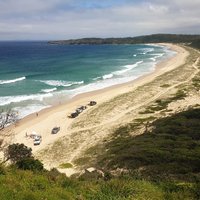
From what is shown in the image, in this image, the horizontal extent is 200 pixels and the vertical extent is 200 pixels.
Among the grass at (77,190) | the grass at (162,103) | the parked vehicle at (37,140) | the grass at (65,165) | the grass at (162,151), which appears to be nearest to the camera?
the grass at (77,190)

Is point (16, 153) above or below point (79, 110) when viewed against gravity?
above

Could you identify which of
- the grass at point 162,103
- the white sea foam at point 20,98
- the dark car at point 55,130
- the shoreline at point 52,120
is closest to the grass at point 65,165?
the shoreline at point 52,120

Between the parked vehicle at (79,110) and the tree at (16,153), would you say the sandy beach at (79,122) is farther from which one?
the tree at (16,153)

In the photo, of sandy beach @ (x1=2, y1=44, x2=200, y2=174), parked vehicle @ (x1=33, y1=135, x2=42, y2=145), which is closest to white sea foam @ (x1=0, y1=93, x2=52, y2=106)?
sandy beach @ (x1=2, y1=44, x2=200, y2=174)

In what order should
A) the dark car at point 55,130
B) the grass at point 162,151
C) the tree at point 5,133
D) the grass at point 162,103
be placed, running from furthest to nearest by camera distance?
the grass at point 162,103, the dark car at point 55,130, the grass at point 162,151, the tree at point 5,133

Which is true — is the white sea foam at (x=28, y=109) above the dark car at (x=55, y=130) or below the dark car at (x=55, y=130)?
below

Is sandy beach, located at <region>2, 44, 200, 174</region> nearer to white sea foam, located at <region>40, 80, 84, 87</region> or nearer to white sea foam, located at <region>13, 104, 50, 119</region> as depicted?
white sea foam, located at <region>13, 104, 50, 119</region>

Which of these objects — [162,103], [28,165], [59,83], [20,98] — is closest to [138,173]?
[28,165]

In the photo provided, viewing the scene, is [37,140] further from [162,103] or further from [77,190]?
[77,190]

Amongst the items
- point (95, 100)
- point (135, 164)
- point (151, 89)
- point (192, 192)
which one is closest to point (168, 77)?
point (151, 89)
